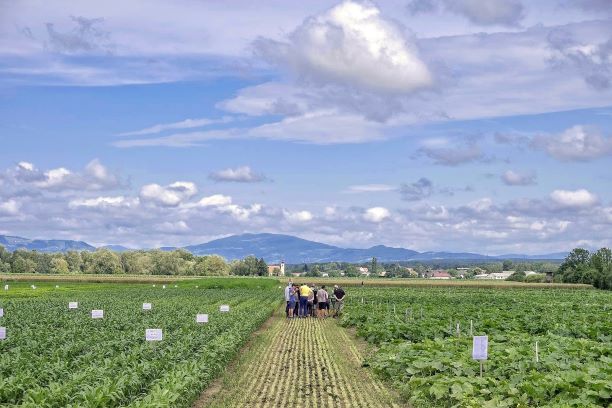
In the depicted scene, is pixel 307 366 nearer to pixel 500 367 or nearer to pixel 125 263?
pixel 500 367

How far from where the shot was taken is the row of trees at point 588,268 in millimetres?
100562

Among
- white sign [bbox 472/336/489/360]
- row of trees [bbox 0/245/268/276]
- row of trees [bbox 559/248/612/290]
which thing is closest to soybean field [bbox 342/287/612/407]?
white sign [bbox 472/336/489/360]

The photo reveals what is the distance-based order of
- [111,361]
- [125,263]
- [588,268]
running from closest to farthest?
1. [111,361]
2. [588,268]
3. [125,263]

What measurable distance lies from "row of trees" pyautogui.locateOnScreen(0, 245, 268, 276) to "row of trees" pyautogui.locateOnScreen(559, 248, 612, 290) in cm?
6237

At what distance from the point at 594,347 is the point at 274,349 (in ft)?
36.0

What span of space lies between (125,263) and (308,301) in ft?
420

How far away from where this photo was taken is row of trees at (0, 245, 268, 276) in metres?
151

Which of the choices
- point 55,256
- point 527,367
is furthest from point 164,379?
point 55,256

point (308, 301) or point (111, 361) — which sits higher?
point (308, 301)

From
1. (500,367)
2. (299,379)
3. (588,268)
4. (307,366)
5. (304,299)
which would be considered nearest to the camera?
(500,367)

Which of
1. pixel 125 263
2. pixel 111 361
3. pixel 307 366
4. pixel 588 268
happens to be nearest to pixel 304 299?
pixel 307 366

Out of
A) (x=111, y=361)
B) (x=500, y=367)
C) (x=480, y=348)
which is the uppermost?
(x=480, y=348)

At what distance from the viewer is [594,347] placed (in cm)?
1838

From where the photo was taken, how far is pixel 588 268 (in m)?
109
